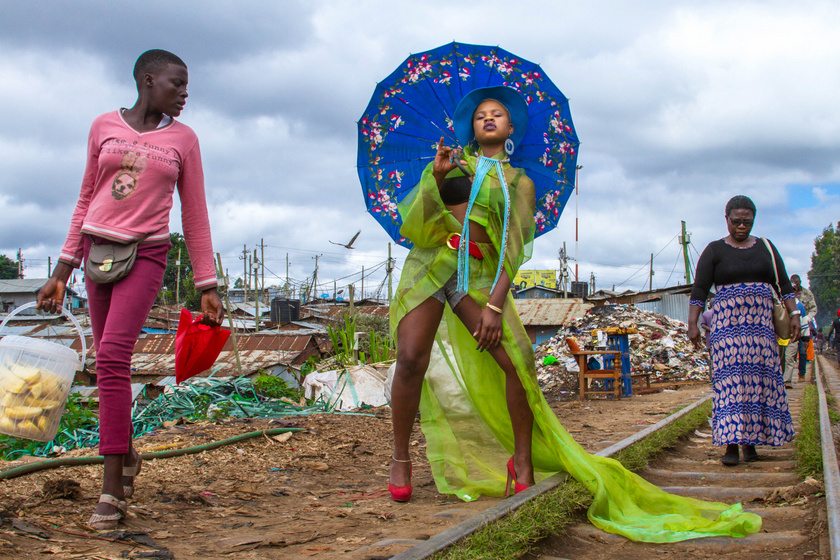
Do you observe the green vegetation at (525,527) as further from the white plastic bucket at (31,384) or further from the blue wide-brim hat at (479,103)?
the white plastic bucket at (31,384)

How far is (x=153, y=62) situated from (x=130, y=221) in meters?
0.80

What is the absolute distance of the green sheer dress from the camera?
9.84 ft

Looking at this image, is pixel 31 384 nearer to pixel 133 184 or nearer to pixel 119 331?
pixel 119 331

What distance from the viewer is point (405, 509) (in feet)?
10.1

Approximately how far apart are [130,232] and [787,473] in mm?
3903

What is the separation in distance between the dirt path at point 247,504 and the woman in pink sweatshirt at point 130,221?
0.81ft

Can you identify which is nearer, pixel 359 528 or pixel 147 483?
pixel 359 528

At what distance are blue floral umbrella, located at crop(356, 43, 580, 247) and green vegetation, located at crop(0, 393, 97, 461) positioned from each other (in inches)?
128

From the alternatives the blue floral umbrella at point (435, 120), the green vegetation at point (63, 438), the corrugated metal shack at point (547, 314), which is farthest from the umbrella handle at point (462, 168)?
the corrugated metal shack at point (547, 314)

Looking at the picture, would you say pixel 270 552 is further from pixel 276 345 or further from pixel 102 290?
pixel 276 345

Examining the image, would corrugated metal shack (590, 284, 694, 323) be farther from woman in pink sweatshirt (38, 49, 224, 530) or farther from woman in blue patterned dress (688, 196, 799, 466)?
woman in pink sweatshirt (38, 49, 224, 530)

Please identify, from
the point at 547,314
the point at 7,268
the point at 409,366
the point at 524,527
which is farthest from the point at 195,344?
the point at 7,268

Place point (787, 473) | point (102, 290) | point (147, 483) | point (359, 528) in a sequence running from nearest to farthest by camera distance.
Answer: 1. point (359, 528)
2. point (102, 290)
3. point (147, 483)
4. point (787, 473)

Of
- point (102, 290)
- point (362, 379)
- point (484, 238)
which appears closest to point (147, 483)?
point (102, 290)
